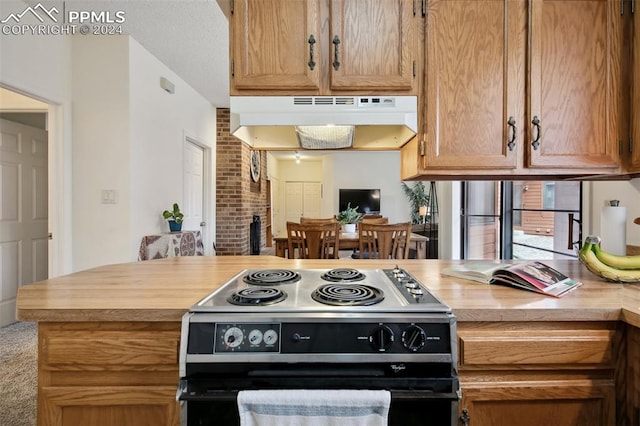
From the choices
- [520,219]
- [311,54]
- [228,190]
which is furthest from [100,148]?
[520,219]

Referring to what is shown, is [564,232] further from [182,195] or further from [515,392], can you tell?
[182,195]

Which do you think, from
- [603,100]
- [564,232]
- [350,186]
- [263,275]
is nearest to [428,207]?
[350,186]

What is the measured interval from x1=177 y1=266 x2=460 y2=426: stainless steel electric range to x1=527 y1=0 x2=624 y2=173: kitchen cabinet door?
37.2 inches

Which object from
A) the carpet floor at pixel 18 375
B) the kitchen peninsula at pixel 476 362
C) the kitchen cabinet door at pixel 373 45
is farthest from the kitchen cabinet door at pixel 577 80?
the carpet floor at pixel 18 375

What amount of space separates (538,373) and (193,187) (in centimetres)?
408

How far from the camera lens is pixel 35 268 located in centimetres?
310

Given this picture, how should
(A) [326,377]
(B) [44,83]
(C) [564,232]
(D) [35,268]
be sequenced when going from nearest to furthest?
1. (A) [326,377]
2. (C) [564,232]
3. (B) [44,83]
4. (D) [35,268]

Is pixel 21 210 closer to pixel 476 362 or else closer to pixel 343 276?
pixel 343 276

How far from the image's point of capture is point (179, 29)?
2.69 m

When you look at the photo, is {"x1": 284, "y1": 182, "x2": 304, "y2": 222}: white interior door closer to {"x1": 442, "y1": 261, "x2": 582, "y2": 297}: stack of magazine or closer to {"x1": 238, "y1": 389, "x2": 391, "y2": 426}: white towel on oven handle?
{"x1": 442, "y1": 261, "x2": 582, "y2": 297}: stack of magazine

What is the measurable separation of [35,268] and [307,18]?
11.4 ft

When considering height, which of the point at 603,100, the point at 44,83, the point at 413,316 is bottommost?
the point at 413,316

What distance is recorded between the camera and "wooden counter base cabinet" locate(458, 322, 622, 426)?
0.93m

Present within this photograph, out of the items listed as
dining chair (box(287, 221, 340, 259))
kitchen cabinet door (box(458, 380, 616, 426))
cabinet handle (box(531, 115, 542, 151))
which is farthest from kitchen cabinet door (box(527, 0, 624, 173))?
dining chair (box(287, 221, 340, 259))
